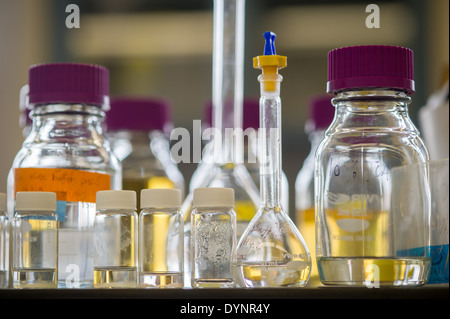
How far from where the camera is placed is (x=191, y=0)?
2.63 m

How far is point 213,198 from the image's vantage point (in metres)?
0.74

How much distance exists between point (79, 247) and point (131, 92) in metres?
1.88

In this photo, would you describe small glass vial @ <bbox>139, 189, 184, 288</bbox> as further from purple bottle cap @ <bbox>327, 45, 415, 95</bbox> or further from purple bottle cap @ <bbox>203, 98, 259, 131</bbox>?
purple bottle cap @ <bbox>203, 98, 259, 131</bbox>

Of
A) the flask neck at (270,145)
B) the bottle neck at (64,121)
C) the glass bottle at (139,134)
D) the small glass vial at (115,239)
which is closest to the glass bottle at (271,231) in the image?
the flask neck at (270,145)

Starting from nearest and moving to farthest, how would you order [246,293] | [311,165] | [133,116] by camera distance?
[246,293] < [133,116] < [311,165]

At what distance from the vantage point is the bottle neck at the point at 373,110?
28.8 inches

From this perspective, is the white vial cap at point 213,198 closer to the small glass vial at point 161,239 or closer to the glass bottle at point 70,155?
the small glass vial at point 161,239

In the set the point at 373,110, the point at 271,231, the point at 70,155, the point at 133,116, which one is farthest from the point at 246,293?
the point at 133,116

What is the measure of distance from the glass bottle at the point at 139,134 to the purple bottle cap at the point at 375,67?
43cm

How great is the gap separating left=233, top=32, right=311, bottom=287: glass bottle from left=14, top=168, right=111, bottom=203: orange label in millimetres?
203

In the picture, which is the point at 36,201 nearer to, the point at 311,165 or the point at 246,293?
the point at 246,293

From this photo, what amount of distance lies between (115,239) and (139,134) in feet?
1.18

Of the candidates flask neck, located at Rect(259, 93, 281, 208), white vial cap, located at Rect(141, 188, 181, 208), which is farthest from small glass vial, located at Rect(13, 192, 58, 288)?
flask neck, located at Rect(259, 93, 281, 208)

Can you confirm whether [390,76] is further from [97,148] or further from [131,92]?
[131,92]
